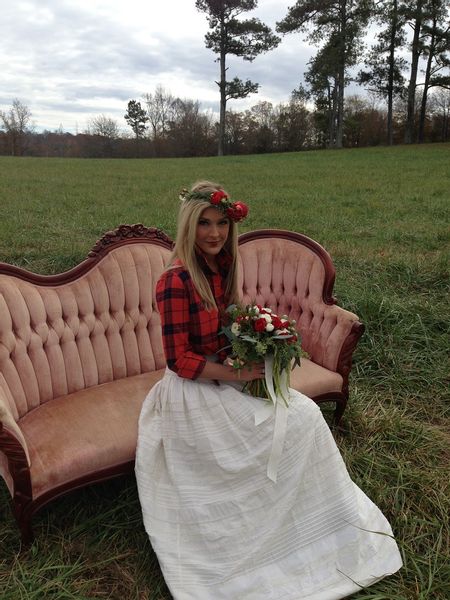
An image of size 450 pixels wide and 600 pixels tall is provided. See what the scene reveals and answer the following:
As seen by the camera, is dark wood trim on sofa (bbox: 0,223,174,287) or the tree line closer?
dark wood trim on sofa (bbox: 0,223,174,287)

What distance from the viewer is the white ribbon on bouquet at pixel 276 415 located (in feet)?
7.42

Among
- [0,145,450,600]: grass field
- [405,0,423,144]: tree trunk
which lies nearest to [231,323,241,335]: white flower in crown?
[0,145,450,600]: grass field

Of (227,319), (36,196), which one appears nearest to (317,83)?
(36,196)

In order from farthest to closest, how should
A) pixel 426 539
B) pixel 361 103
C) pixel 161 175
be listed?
pixel 361 103 < pixel 161 175 < pixel 426 539

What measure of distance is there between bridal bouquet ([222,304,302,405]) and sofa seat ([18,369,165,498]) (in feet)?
2.71

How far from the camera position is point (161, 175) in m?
18.1

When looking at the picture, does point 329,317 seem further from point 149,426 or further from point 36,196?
point 36,196

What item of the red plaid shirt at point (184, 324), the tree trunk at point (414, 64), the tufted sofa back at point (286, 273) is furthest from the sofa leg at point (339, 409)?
the tree trunk at point (414, 64)

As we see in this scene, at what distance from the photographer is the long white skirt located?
7.24 feet

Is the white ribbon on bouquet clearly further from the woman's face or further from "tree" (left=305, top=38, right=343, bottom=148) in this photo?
"tree" (left=305, top=38, right=343, bottom=148)

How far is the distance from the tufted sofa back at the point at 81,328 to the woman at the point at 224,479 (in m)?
0.94

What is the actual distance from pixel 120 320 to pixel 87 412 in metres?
0.75

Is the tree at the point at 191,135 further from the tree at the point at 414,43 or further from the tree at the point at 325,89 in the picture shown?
the tree at the point at 414,43

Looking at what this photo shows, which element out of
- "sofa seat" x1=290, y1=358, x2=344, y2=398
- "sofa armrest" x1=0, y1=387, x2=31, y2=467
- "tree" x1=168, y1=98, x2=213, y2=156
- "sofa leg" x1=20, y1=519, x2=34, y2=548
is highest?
"tree" x1=168, y1=98, x2=213, y2=156
